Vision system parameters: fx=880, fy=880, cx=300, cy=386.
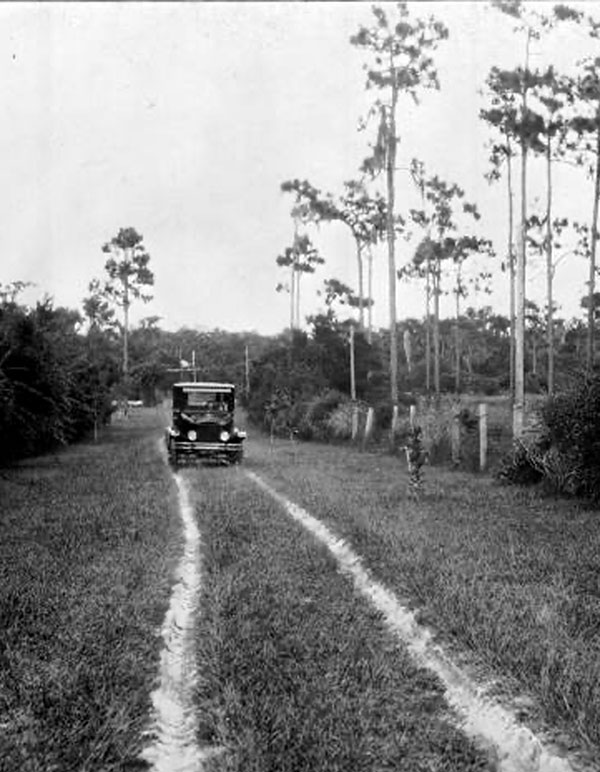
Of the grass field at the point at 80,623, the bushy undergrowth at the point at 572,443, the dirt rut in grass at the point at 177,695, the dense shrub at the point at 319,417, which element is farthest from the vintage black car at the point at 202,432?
the dirt rut in grass at the point at 177,695

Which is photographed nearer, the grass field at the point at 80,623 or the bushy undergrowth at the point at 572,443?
the grass field at the point at 80,623

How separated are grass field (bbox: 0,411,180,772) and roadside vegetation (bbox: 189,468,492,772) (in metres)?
0.46

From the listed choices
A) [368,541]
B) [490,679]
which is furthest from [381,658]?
[368,541]

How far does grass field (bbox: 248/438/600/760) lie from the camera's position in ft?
16.9

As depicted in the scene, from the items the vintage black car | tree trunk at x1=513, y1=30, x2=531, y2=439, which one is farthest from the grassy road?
the vintage black car

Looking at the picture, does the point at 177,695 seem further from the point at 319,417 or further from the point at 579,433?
the point at 319,417

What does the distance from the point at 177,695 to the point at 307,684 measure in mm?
781

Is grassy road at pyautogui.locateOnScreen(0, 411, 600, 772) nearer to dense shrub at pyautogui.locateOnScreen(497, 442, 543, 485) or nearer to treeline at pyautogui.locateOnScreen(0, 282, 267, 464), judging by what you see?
dense shrub at pyautogui.locateOnScreen(497, 442, 543, 485)

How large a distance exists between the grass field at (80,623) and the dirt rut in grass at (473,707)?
70.4 inches

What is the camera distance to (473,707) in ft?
16.5

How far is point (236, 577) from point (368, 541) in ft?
6.94

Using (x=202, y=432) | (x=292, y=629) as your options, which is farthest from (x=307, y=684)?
(x=202, y=432)

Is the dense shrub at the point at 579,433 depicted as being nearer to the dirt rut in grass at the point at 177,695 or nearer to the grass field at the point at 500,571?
the grass field at the point at 500,571

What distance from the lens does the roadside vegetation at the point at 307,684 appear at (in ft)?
14.3
